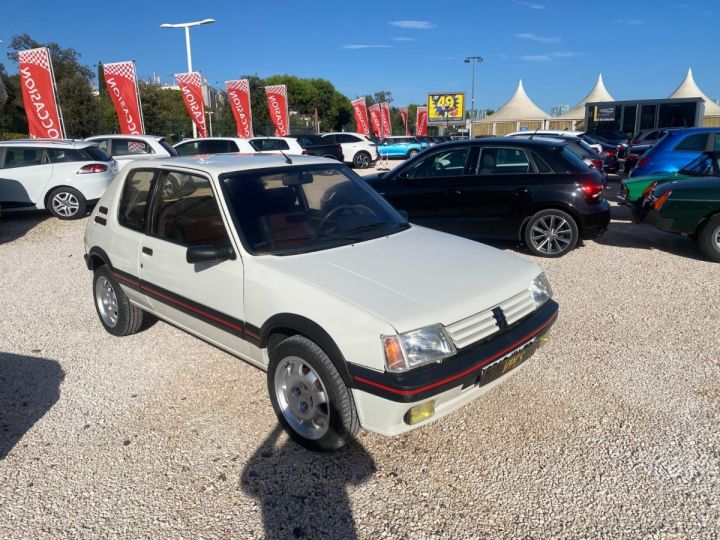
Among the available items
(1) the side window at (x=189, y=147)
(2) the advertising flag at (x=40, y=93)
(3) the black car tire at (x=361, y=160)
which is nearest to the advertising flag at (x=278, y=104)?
(3) the black car tire at (x=361, y=160)

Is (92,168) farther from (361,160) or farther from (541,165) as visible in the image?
(361,160)

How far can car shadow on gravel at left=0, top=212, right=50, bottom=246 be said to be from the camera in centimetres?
987

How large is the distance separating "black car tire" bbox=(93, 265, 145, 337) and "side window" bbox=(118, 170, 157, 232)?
1.84 feet

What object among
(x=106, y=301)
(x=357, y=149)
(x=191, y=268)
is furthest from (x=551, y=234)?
(x=357, y=149)

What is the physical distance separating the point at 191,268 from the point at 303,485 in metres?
1.66

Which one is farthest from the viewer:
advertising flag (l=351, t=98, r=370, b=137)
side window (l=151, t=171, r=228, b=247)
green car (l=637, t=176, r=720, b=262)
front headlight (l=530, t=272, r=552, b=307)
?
advertising flag (l=351, t=98, r=370, b=137)

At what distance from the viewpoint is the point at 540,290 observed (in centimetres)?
353

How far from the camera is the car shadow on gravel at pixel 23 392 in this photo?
138 inches

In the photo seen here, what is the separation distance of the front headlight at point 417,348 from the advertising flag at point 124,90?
1822cm

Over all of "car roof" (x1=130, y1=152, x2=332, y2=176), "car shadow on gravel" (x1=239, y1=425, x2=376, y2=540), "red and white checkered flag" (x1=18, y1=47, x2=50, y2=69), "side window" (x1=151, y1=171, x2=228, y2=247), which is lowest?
"car shadow on gravel" (x1=239, y1=425, x2=376, y2=540)

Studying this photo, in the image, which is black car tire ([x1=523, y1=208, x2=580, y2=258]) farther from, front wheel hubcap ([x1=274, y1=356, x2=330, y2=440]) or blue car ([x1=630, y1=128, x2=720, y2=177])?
front wheel hubcap ([x1=274, y1=356, x2=330, y2=440])

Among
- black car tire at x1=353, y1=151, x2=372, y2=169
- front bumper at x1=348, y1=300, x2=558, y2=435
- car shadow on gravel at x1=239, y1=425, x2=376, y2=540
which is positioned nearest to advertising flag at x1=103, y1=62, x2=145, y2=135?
black car tire at x1=353, y1=151, x2=372, y2=169

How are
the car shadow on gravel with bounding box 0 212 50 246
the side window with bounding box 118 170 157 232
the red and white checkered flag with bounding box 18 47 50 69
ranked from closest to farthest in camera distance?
the side window with bounding box 118 170 157 232, the car shadow on gravel with bounding box 0 212 50 246, the red and white checkered flag with bounding box 18 47 50 69

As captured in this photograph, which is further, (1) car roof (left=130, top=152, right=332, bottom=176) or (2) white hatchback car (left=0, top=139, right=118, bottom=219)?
(2) white hatchback car (left=0, top=139, right=118, bottom=219)
